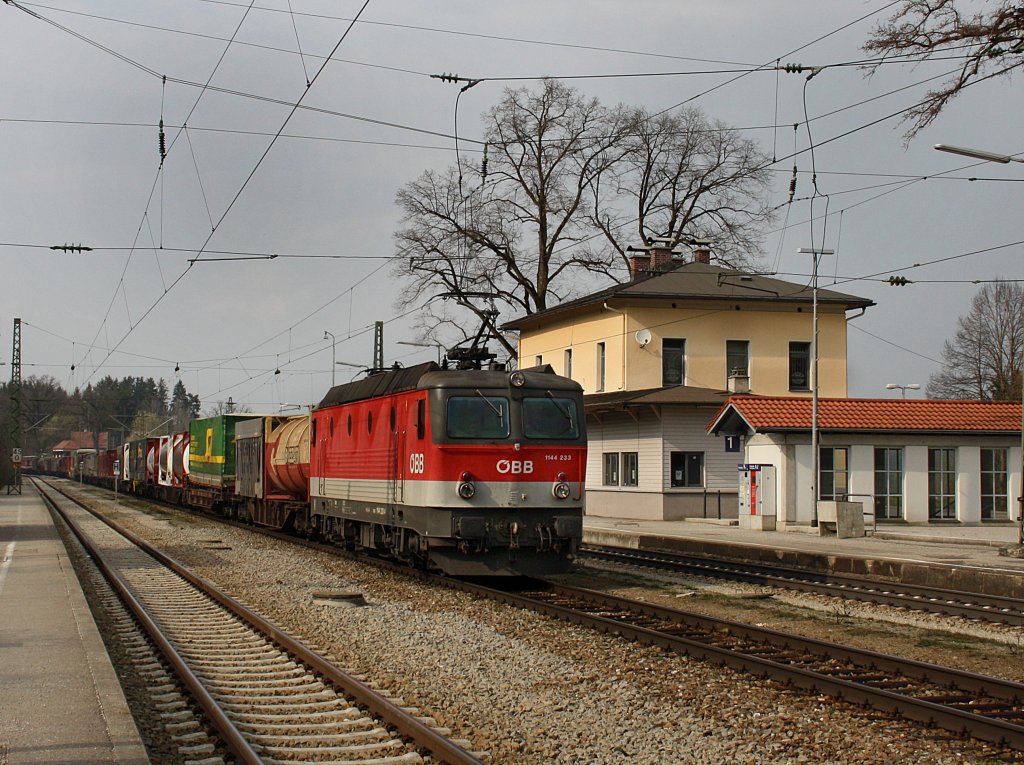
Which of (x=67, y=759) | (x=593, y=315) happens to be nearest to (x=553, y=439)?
(x=67, y=759)

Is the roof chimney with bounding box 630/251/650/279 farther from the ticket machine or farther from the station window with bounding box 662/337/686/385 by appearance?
the ticket machine

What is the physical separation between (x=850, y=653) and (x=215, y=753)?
5.90 metres

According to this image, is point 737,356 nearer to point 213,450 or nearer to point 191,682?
point 213,450

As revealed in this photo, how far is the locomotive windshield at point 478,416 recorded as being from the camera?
49.8 ft

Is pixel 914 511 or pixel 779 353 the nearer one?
pixel 914 511

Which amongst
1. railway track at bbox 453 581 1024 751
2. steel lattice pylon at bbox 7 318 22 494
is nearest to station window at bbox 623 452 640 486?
railway track at bbox 453 581 1024 751

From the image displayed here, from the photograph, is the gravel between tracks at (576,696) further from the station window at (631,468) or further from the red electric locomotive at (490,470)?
the station window at (631,468)

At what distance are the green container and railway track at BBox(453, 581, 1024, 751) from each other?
22811 mm

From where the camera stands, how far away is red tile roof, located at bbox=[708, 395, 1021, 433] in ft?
95.4

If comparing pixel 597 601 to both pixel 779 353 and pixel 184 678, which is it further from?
pixel 779 353

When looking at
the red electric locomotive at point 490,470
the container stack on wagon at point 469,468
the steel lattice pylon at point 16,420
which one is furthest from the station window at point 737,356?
the steel lattice pylon at point 16,420

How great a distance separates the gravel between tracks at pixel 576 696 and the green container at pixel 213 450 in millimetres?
20707

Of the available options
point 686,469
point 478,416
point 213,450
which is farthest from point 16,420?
point 478,416

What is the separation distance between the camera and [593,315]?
41.1 metres
